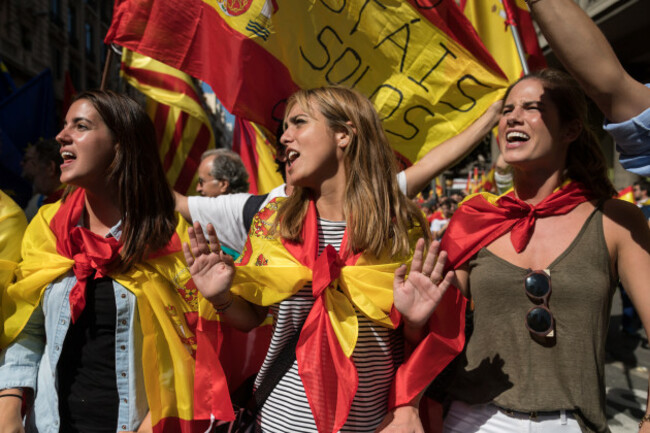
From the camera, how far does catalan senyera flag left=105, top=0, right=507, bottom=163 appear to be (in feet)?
9.68

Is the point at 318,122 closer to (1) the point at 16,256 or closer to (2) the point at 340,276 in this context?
(2) the point at 340,276

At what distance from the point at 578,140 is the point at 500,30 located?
1467 mm

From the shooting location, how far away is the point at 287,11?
9.77 feet

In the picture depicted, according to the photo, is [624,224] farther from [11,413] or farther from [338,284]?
[11,413]

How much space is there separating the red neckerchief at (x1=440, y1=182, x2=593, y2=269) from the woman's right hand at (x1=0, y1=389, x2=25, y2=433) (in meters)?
1.68

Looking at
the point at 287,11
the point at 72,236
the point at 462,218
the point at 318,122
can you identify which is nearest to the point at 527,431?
the point at 462,218

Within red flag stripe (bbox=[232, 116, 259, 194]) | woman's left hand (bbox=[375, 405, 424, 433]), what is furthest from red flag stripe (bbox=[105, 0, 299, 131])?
woman's left hand (bbox=[375, 405, 424, 433])

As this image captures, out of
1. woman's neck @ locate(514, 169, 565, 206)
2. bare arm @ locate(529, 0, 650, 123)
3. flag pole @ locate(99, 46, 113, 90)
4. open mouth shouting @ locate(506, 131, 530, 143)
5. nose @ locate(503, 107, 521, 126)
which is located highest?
bare arm @ locate(529, 0, 650, 123)

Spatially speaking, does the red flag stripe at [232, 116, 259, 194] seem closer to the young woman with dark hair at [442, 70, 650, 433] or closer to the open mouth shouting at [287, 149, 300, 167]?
the open mouth shouting at [287, 149, 300, 167]

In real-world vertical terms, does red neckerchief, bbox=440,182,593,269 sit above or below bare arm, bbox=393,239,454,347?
above

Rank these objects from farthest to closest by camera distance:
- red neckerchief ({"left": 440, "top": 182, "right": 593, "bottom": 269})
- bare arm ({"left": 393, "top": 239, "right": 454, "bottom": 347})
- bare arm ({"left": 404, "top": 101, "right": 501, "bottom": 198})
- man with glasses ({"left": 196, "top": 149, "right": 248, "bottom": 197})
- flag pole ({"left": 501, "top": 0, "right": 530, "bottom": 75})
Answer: man with glasses ({"left": 196, "top": 149, "right": 248, "bottom": 197}), flag pole ({"left": 501, "top": 0, "right": 530, "bottom": 75}), bare arm ({"left": 404, "top": 101, "right": 501, "bottom": 198}), red neckerchief ({"left": 440, "top": 182, "right": 593, "bottom": 269}), bare arm ({"left": 393, "top": 239, "right": 454, "bottom": 347})

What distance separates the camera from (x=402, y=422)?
1.66 meters

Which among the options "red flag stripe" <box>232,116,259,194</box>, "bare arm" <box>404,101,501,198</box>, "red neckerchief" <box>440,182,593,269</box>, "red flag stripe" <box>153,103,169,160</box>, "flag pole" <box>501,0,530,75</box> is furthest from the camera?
"red flag stripe" <box>153,103,169,160</box>

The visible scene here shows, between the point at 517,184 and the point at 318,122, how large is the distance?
86 cm
